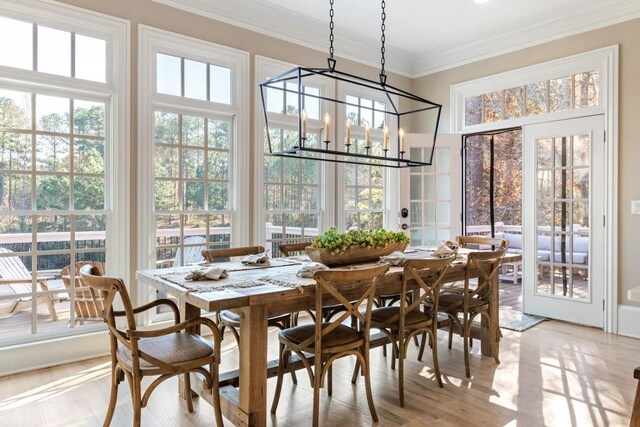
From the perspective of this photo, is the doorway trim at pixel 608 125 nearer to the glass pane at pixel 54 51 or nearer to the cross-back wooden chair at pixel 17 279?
the glass pane at pixel 54 51

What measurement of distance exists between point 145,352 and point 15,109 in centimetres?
227

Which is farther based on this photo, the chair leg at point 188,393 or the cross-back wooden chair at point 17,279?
the cross-back wooden chair at point 17,279

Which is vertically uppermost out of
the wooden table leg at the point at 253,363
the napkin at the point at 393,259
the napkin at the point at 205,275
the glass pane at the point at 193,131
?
the glass pane at the point at 193,131

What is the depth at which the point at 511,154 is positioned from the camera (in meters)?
8.82

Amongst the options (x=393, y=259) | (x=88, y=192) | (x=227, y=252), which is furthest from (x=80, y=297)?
(x=393, y=259)

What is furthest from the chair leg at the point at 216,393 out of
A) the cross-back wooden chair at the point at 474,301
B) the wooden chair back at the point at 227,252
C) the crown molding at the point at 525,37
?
the crown molding at the point at 525,37

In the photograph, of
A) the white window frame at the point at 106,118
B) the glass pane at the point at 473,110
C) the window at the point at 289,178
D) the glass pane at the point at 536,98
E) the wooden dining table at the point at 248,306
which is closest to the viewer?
the wooden dining table at the point at 248,306

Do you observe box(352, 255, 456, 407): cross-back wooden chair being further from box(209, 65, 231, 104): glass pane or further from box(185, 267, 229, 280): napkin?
box(209, 65, 231, 104): glass pane

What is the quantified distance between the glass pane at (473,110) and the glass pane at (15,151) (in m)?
4.54

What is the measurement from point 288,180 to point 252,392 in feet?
9.20

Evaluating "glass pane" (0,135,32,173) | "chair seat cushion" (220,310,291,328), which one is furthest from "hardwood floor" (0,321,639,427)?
"glass pane" (0,135,32,173)

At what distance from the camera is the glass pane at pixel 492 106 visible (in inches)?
199

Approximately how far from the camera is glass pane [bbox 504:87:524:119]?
16.0ft

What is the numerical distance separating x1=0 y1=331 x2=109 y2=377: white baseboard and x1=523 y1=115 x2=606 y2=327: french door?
4281 mm
